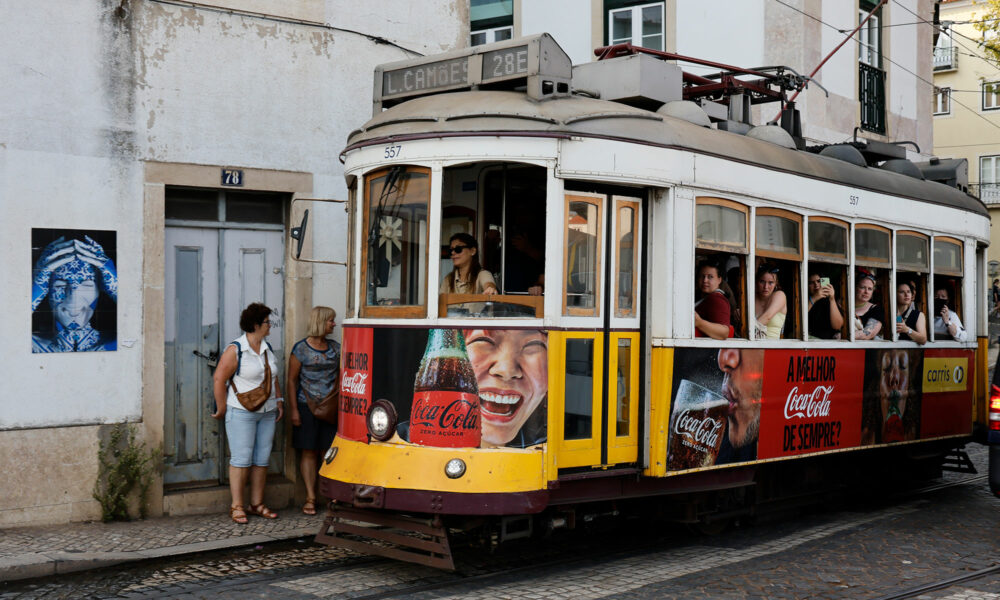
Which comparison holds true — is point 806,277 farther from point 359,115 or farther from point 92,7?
point 92,7

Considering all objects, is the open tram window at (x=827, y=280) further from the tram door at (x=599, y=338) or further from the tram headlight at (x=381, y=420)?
the tram headlight at (x=381, y=420)

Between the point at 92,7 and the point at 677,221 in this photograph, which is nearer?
the point at 677,221

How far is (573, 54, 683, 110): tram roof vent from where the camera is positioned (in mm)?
7977

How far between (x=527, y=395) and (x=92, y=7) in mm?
4863

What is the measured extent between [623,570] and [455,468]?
1.54 m

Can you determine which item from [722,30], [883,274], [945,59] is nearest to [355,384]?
[883,274]

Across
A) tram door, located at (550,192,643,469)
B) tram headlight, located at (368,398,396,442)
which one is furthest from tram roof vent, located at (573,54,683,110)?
tram headlight, located at (368,398,396,442)

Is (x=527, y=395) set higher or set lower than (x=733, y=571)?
higher

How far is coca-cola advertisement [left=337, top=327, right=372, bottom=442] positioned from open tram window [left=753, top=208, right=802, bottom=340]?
2899 millimetres

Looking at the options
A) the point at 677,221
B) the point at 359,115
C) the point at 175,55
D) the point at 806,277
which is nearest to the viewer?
the point at 677,221

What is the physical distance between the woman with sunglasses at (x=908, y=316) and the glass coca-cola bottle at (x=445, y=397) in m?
4.80

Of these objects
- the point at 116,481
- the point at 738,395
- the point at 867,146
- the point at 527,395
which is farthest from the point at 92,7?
the point at 867,146

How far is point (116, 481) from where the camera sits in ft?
27.6

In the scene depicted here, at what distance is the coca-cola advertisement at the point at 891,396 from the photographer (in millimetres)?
9250
